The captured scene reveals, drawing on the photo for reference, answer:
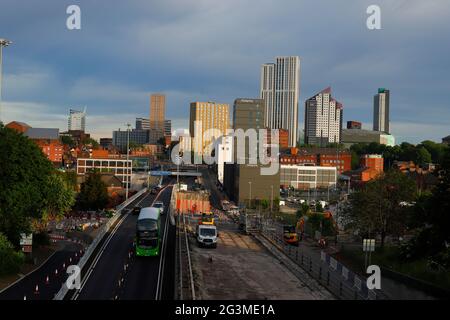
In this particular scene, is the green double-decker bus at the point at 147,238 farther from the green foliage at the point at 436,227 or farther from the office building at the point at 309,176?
the office building at the point at 309,176

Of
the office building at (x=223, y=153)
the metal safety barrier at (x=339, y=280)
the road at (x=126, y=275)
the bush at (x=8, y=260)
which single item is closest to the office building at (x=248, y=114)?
the office building at (x=223, y=153)

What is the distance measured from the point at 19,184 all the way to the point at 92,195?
43.0m

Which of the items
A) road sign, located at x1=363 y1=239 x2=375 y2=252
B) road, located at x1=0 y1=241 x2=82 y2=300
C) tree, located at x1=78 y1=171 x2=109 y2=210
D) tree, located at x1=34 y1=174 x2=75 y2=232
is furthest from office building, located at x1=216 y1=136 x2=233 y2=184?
road sign, located at x1=363 y1=239 x2=375 y2=252

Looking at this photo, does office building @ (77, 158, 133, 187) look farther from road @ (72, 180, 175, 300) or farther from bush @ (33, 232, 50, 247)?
road @ (72, 180, 175, 300)

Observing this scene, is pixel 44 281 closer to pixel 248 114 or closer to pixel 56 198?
pixel 56 198

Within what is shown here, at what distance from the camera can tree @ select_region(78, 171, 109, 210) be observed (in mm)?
88688

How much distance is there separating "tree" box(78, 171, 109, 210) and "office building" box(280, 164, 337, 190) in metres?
93.6

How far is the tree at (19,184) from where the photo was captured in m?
44.4

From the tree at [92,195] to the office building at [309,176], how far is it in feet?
307

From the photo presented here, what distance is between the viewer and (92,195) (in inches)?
3489

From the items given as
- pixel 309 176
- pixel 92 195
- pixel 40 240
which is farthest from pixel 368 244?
pixel 309 176

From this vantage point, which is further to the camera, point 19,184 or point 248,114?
point 248,114
